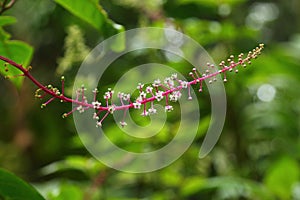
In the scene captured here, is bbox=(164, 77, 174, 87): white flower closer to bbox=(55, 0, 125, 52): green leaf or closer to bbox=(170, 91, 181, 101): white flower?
bbox=(170, 91, 181, 101): white flower

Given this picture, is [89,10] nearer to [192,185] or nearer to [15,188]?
[15,188]

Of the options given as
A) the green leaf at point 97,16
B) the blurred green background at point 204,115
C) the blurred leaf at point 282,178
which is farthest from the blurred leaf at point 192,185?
the green leaf at point 97,16

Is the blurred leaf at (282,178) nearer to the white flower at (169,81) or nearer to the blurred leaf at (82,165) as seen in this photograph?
the blurred leaf at (82,165)

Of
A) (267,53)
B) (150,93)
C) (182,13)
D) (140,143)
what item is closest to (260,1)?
(267,53)

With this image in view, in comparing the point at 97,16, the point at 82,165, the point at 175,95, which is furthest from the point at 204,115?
the point at 175,95

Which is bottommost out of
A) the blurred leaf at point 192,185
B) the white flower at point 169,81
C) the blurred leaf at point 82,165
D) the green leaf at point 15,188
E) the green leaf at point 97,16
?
the green leaf at point 15,188

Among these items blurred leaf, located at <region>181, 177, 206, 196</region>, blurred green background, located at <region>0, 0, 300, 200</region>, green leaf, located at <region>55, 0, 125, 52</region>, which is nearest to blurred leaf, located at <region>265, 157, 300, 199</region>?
blurred green background, located at <region>0, 0, 300, 200</region>

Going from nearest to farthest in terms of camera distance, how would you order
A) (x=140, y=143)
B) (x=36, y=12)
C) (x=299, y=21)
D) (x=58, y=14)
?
(x=140, y=143) → (x=58, y=14) → (x=36, y=12) → (x=299, y=21)

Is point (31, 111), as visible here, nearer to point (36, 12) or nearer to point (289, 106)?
point (36, 12)
